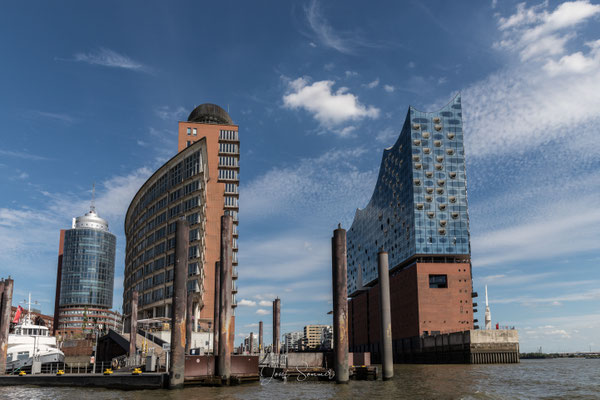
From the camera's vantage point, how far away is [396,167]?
146m

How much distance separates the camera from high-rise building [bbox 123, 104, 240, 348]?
95.6 meters

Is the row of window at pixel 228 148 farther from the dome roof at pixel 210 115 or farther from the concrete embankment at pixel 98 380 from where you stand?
the concrete embankment at pixel 98 380

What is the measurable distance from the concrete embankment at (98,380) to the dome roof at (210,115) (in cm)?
9196

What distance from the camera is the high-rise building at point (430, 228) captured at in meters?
122

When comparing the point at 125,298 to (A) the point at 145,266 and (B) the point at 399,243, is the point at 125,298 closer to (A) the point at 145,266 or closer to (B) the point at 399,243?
(A) the point at 145,266

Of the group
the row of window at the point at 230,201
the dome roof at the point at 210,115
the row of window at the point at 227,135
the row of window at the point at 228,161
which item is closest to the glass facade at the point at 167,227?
the row of window at the point at 230,201

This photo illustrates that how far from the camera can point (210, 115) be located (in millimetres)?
128250

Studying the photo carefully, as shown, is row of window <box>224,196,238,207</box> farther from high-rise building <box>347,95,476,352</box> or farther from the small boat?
the small boat

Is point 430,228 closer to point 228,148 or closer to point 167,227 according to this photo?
→ point 228,148

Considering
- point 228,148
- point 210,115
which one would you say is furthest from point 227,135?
point 210,115

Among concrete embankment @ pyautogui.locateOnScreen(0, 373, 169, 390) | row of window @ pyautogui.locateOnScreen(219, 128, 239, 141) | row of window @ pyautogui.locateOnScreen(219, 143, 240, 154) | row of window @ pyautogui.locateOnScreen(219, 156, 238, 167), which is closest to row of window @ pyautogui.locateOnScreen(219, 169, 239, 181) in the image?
row of window @ pyautogui.locateOnScreen(219, 156, 238, 167)

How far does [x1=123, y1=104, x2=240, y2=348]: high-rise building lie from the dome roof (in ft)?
12.1

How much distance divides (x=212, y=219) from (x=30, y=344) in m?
Answer: 51.4

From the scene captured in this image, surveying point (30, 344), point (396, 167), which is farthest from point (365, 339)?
point (30, 344)
